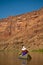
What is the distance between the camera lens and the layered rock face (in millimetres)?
123387

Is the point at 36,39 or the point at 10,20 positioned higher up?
the point at 10,20

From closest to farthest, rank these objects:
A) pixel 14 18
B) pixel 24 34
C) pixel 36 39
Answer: pixel 36 39
pixel 24 34
pixel 14 18

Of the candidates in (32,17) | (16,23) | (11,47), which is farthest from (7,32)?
(11,47)

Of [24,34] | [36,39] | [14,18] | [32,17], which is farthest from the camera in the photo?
[14,18]

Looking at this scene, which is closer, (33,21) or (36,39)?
(36,39)

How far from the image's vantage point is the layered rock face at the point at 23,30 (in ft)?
405

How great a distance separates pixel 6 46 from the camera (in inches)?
5064

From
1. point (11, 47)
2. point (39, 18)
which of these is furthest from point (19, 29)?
point (11, 47)

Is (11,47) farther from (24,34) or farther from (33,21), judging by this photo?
(33,21)

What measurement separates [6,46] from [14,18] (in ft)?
107

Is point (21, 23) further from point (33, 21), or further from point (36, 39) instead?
point (36, 39)

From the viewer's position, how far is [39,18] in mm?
142375

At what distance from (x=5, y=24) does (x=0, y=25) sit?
11.1ft

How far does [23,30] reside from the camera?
475ft
